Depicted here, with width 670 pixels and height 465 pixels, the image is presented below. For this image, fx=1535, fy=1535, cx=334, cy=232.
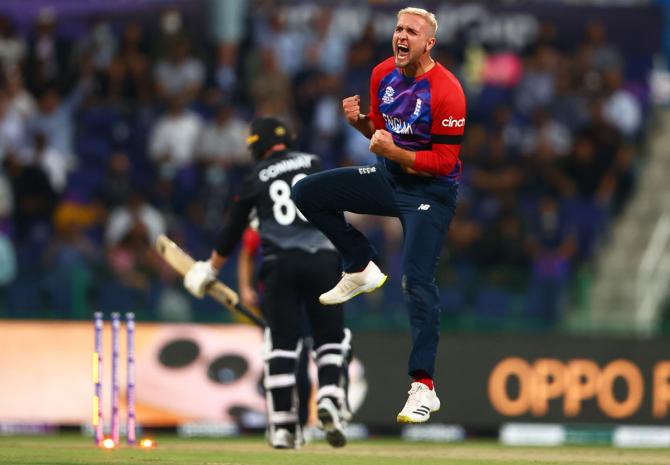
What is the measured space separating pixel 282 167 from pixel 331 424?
2.22 m

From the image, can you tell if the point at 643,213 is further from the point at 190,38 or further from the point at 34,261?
the point at 34,261

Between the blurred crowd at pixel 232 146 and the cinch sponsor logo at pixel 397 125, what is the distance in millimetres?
6669

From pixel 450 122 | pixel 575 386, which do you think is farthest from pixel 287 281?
pixel 575 386

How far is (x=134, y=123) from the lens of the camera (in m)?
20.8

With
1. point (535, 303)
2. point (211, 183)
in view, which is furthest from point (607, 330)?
point (211, 183)

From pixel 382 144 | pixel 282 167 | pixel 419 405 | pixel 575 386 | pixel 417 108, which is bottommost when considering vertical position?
pixel 419 405

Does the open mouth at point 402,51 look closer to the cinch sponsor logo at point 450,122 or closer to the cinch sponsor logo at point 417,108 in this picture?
the cinch sponsor logo at point 417,108

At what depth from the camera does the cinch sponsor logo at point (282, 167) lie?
13.0 metres

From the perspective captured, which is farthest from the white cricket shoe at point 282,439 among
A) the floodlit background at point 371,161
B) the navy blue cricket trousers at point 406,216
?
the floodlit background at point 371,161

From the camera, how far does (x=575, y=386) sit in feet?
55.8

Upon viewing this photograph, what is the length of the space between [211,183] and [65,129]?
89.0 inches

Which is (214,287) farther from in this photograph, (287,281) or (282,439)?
(282,439)

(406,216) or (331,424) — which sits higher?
(406,216)

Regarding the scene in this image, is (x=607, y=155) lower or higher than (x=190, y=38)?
lower
